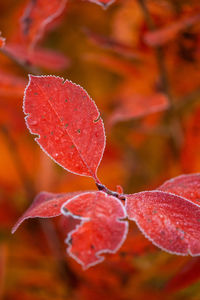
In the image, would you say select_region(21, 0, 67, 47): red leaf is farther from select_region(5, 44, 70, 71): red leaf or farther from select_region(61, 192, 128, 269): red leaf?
select_region(61, 192, 128, 269): red leaf

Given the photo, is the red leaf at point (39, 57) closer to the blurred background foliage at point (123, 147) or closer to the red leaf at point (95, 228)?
the blurred background foliage at point (123, 147)

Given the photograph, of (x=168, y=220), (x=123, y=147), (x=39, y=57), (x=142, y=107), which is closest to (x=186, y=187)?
(x=168, y=220)

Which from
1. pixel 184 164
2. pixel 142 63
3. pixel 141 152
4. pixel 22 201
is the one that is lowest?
pixel 141 152

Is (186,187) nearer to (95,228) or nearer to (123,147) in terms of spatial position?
(95,228)

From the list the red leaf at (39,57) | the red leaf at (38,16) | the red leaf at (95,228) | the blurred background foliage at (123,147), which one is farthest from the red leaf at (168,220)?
the red leaf at (39,57)

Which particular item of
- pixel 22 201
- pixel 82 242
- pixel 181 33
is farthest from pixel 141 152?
pixel 82 242

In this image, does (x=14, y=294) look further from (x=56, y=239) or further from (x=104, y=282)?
(x=104, y=282)
